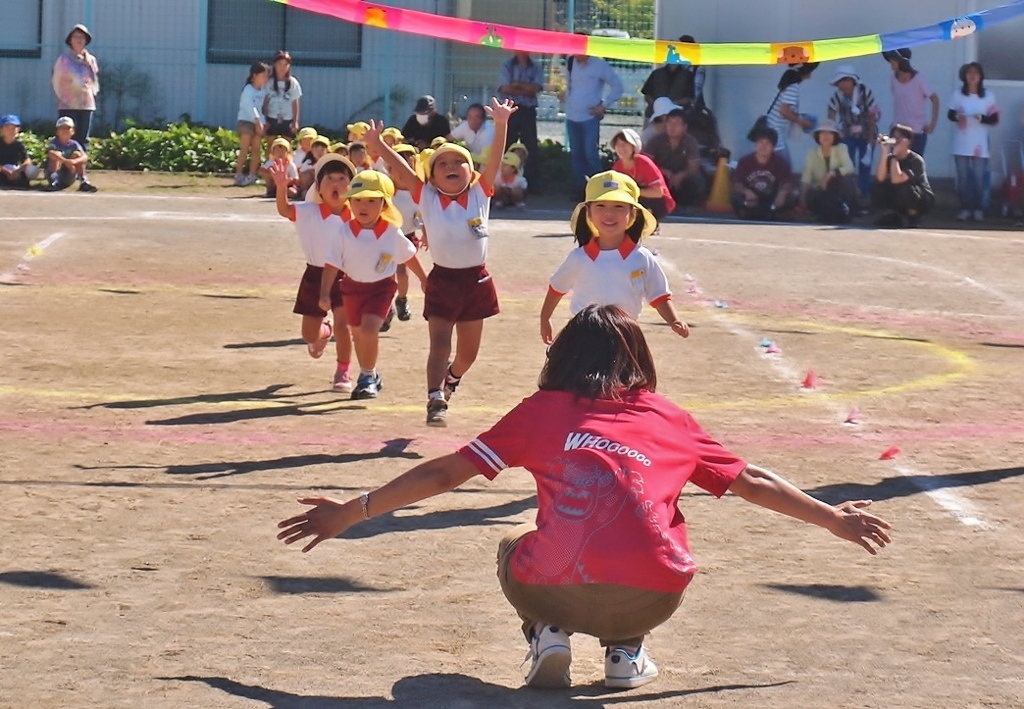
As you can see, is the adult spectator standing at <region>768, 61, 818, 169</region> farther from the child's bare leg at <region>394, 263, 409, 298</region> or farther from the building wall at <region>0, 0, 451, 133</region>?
Result: the child's bare leg at <region>394, 263, 409, 298</region>

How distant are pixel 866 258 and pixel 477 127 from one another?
21.4 ft

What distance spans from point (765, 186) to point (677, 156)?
1183mm

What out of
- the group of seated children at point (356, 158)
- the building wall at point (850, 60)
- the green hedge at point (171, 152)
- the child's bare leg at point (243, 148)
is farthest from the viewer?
the green hedge at point (171, 152)

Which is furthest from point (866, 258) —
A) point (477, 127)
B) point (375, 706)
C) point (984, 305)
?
point (375, 706)

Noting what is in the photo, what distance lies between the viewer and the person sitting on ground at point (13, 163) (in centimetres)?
2244

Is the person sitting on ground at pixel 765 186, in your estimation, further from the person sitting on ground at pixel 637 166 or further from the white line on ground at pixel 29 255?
the white line on ground at pixel 29 255

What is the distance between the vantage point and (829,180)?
21.1 meters

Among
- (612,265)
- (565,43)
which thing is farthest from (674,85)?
(612,265)

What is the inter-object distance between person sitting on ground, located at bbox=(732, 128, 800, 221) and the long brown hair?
1617 centimetres

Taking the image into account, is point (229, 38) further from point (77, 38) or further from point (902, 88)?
point (902, 88)

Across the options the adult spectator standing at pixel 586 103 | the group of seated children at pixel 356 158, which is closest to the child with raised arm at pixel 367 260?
the group of seated children at pixel 356 158

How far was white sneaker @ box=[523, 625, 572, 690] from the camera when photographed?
210 inches

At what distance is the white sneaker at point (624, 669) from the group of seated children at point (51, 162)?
18.2 m

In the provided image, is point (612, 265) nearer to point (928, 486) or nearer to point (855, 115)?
point (928, 486)
